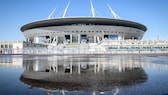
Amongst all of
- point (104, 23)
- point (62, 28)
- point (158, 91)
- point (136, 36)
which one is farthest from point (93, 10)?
point (158, 91)

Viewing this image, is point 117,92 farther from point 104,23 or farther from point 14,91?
point 104,23

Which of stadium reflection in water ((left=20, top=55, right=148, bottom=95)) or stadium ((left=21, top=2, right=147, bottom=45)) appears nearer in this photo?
stadium reflection in water ((left=20, top=55, right=148, bottom=95))

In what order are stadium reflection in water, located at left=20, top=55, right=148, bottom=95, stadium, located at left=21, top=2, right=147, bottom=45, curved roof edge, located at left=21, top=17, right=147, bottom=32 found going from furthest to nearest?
stadium, located at left=21, top=2, right=147, bottom=45, curved roof edge, located at left=21, top=17, right=147, bottom=32, stadium reflection in water, located at left=20, top=55, right=148, bottom=95

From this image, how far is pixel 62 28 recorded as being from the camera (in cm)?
7969

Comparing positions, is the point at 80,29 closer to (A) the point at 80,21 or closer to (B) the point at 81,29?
(B) the point at 81,29

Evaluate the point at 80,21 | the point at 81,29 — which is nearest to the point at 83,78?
the point at 80,21

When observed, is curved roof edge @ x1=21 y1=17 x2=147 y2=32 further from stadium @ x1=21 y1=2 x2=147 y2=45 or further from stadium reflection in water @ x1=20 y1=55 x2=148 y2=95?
stadium reflection in water @ x1=20 y1=55 x2=148 y2=95

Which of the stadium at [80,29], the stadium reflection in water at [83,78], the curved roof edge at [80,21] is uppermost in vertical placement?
the curved roof edge at [80,21]

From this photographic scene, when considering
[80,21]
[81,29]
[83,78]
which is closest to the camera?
[83,78]

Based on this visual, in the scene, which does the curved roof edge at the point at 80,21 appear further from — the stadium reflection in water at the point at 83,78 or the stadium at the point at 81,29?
the stadium reflection in water at the point at 83,78

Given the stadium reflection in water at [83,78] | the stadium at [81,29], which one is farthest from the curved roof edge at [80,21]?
the stadium reflection in water at [83,78]

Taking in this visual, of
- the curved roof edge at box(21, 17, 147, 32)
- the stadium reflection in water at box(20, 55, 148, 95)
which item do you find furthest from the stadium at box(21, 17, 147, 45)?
the stadium reflection in water at box(20, 55, 148, 95)

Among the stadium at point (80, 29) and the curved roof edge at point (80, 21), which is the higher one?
the curved roof edge at point (80, 21)

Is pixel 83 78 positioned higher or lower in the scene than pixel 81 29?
lower
